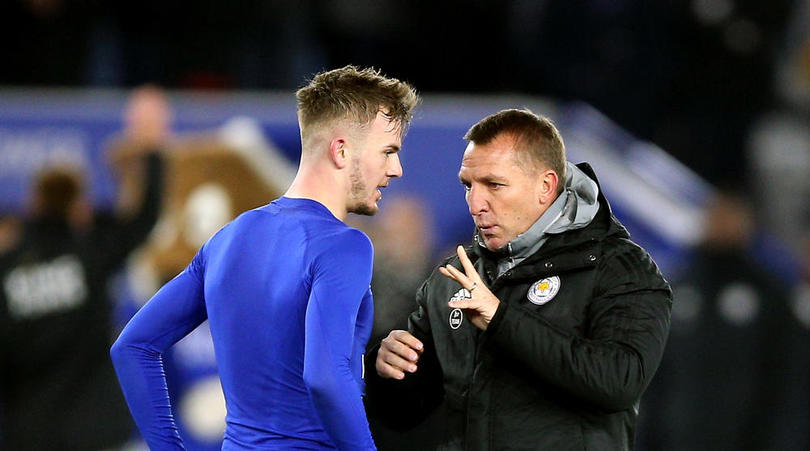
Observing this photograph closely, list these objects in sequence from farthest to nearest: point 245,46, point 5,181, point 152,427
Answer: point 245,46, point 5,181, point 152,427

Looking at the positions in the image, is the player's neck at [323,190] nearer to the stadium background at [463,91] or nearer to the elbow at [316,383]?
the elbow at [316,383]

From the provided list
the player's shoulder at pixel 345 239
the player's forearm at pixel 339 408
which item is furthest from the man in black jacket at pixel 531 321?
the player's forearm at pixel 339 408

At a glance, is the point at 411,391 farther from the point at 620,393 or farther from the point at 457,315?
the point at 620,393

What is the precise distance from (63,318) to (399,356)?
13.1 feet

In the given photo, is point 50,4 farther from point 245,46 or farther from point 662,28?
point 662,28

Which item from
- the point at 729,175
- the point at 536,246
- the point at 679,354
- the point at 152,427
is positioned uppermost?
the point at 536,246

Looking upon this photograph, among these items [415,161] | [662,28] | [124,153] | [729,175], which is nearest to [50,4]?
[124,153]

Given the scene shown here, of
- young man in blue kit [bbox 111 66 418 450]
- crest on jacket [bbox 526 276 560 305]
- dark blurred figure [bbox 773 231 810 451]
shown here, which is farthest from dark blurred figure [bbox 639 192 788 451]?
young man in blue kit [bbox 111 66 418 450]

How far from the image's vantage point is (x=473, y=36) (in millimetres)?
7332

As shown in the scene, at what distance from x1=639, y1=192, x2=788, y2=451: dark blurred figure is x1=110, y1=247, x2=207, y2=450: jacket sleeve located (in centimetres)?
450

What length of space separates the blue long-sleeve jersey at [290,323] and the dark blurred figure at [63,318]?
3770 mm

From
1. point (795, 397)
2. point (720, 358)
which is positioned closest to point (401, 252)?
point (720, 358)

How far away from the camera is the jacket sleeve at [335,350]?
6.98 feet

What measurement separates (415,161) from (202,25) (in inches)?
63.4
